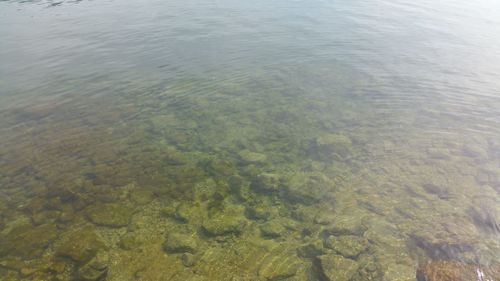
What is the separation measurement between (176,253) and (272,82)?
472 inches

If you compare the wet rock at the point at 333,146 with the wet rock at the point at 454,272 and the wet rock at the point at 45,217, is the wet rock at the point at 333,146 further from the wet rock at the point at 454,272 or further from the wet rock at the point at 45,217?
the wet rock at the point at 45,217

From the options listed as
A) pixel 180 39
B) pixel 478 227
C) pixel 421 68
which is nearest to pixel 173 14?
pixel 180 39

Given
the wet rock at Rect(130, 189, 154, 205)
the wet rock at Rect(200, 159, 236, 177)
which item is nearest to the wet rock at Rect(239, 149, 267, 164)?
the wet rock at Rect(200, 159, 236, 177)

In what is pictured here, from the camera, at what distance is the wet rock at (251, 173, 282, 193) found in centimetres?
1051

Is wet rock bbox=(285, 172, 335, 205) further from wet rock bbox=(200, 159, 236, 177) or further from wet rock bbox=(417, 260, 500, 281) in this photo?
wet rock bbox=(417, 260, 500, 281)

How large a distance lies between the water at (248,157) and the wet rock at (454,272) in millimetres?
44

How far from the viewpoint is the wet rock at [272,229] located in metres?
8.80

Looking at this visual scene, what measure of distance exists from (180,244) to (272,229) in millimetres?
2468

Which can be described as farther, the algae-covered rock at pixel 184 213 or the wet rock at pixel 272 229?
the algae-covered rock at pixel 184 213

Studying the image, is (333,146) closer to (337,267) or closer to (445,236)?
(445,236)

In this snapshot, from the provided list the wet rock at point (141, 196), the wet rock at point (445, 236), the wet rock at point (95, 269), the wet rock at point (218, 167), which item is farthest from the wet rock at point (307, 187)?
the wet rock at point (95, 269)

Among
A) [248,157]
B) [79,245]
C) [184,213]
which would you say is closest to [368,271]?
[184,213]

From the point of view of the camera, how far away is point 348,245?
332 inches

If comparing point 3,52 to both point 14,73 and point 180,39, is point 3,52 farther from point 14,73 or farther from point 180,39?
point 180,39
